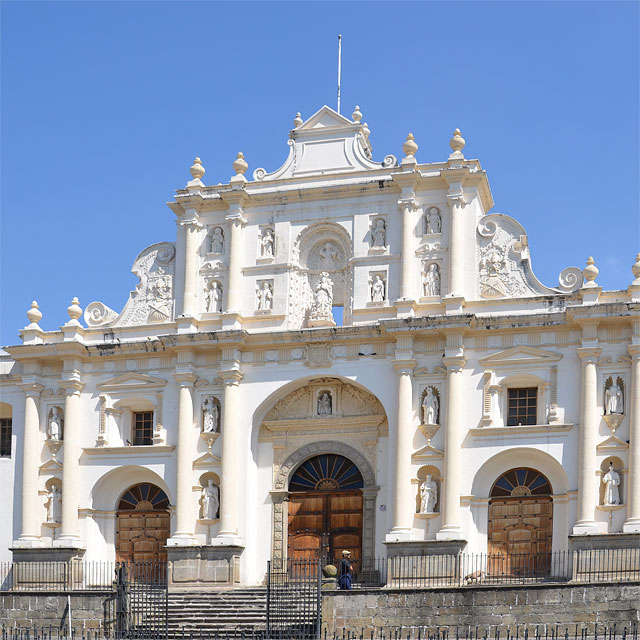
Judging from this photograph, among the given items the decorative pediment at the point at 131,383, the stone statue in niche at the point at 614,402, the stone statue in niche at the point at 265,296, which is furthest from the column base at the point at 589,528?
the decorative pediment at the point at 131,383

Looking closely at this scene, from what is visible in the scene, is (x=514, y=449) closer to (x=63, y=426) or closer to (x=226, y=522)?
(x=226, y=522)

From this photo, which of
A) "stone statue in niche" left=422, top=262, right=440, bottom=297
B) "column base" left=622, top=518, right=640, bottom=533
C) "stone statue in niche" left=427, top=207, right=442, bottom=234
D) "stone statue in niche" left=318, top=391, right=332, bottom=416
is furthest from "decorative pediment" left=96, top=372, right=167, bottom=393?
"column base" left=622, top=518, right=640, bottom=533

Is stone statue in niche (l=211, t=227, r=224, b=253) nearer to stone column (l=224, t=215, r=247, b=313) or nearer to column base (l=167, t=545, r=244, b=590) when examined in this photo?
stone column (l=224, t=215, r=247, b=313)

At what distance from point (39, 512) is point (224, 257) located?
8.93m

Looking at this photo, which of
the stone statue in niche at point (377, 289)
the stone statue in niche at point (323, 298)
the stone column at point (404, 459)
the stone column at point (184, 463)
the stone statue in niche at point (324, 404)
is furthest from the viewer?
the stone statue in niche at point (323, 298)

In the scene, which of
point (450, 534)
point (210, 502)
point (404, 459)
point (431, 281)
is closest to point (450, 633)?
point (450, 534)

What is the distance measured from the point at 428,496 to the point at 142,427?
9.03m

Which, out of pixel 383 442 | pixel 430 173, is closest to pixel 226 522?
pixel 383 442

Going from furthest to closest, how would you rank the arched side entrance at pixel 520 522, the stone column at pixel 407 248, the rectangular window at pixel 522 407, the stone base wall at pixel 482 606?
the stone column at pixel 407 248 → the rectangular window at pixel 522 407 → the arched side entrance at pixel 520 522 → the stone base wall at pixel 482 606

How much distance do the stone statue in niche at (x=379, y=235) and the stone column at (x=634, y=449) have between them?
25.0 feet

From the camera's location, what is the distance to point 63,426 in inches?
1619

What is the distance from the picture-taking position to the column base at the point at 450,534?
121ft

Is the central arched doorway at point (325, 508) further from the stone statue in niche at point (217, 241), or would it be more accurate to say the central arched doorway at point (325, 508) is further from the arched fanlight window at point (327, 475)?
the stone statue in niche at point (217, 241)

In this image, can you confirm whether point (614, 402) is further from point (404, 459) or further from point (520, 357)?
point (404, 459)
